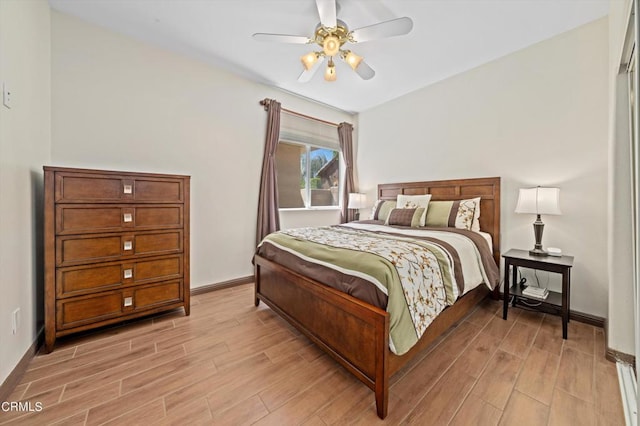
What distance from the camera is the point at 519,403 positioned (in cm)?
138

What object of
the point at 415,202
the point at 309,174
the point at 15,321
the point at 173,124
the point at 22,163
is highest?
the point at 173,124

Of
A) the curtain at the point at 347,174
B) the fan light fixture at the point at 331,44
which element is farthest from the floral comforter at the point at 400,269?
the curtain at the point at 347,174

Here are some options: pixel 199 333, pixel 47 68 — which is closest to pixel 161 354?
pixel 199 333

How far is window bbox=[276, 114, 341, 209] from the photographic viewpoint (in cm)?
393

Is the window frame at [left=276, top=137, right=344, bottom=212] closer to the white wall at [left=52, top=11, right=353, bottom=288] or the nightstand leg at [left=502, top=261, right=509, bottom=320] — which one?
the white wall at [left=52, top=11, right=353, bottom=288]

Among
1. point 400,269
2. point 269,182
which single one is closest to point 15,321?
point 400,269

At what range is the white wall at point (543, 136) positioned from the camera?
7.43 ft

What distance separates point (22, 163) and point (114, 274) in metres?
0.99

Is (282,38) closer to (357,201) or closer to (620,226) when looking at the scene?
→ (357,201)

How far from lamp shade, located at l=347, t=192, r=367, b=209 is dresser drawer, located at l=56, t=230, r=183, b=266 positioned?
8.93 feet

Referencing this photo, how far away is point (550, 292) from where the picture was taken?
2436 mm

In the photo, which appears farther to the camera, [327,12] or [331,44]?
[331,44]

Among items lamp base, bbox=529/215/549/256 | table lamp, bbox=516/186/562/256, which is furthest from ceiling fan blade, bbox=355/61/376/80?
lamp base, bbox=529/215/549/256

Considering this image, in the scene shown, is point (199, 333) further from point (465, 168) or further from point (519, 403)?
point (465, 168)
